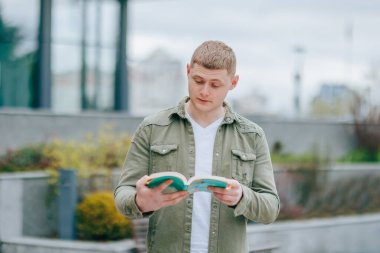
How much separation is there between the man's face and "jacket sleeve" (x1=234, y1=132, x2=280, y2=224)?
0.30 meters

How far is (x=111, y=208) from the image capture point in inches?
372

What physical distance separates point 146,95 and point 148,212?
23.8 metres

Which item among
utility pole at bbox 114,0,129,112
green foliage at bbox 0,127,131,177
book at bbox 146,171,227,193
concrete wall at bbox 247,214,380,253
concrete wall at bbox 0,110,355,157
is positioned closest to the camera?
book at bbox 146,171,227,193

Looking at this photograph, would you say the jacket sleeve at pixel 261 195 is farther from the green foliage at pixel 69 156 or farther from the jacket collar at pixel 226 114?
the green foliage at pixel 69 156

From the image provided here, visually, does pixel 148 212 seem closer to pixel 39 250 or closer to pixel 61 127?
pixel 39 250

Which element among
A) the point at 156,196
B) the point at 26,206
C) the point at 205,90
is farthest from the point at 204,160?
the point at 26,206

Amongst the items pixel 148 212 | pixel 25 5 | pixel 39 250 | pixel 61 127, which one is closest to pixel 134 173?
pixel 148 212

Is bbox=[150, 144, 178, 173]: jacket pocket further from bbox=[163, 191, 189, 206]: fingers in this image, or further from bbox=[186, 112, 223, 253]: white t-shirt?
bbox=[163, 191, 189, 206]: fingers

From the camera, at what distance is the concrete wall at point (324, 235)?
10.4 m

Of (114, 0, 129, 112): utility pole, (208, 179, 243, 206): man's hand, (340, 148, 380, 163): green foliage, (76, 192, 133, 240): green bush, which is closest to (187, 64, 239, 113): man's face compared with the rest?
(208, 179, 243, 206): man's hand

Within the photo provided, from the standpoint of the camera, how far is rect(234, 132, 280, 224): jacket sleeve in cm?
338

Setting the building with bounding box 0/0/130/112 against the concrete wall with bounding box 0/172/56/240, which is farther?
the building with bounding box 0/0/130/112

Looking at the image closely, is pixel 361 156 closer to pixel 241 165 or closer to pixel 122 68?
pixel 122 68

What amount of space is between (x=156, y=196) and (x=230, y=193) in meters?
0.28
